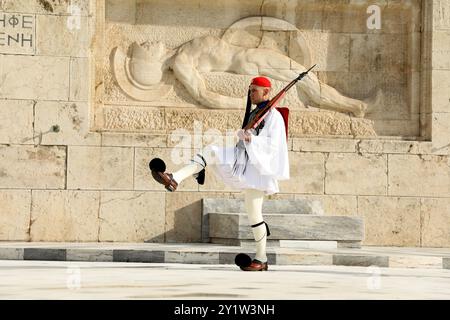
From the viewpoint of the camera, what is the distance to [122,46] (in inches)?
547

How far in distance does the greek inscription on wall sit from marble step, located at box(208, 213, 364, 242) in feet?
10.8

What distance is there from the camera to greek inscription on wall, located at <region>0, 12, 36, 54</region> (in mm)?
13109

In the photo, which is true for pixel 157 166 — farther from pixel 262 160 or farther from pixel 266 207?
pixel 266 207

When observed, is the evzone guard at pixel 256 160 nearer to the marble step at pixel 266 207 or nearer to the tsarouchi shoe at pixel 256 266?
the tsarouchi shoe at pixel 256 266

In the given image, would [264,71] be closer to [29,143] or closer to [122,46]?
[122,46]

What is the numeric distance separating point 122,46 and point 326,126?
2.91 m

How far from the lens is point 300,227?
12109 millimetres

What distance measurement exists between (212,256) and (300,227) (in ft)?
5.28

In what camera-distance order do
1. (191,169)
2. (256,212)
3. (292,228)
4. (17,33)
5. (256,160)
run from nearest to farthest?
(191,169), (256,160), (256,212), (292,228), (17,33)

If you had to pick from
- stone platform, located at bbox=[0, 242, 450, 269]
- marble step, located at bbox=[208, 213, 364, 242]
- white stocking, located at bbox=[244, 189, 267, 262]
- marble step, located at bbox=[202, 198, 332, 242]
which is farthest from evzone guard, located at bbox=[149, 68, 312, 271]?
marble step, located at bbox=[202, 198, 332, 242]

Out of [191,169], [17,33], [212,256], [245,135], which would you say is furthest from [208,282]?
[17,33]

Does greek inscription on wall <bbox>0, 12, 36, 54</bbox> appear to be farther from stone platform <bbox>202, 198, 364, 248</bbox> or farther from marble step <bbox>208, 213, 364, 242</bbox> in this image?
marble step <bbox>208, 213, 364, 242</bbox>

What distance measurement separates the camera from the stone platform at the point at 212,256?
35.6 ft
